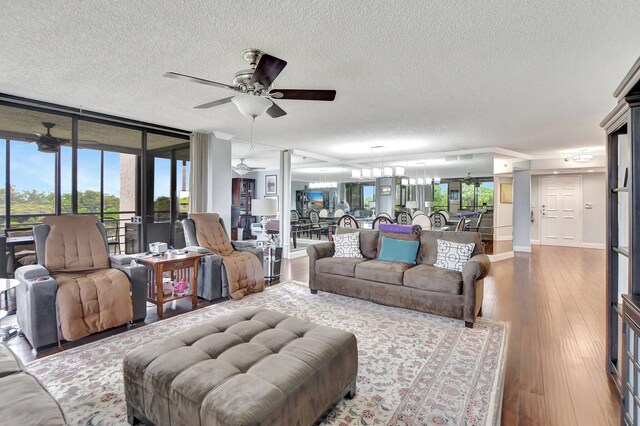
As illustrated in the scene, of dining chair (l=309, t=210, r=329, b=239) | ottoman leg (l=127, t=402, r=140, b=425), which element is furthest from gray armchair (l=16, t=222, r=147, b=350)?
dining chair (l=309, t=210, r=329, b=239)

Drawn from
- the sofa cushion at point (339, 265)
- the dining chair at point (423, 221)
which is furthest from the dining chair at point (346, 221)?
the sofa cushion at point (339, 265)

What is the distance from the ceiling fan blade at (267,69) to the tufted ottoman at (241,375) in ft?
5.79

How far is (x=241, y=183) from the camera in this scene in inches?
437

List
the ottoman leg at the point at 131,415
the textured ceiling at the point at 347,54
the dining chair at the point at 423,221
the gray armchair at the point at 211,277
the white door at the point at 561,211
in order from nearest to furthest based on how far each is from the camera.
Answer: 1. the ottoman leg at the point at 131,415
2. the textured ceiling at the point at 347,54
3. the gray armchair at the point at 211,277
4. the dining chair at the point at 423,221
5. the white door at the point at 561,211

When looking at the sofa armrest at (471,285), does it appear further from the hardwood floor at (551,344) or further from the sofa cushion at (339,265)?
the sofa cushion at (339,265)

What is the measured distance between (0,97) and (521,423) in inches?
226

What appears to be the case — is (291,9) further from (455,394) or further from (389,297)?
(389,297)

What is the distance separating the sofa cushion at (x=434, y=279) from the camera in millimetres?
3350

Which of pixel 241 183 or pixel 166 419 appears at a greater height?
pixel 241 183

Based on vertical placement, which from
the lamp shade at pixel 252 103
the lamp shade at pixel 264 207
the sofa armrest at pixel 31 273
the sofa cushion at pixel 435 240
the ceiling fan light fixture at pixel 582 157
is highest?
the ceiling fan light fixture at pixel 582 157

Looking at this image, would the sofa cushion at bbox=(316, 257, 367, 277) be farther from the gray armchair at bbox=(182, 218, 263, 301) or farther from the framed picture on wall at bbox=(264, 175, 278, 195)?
the framed picture on wall at bbox=(264, 175, 278, 195)

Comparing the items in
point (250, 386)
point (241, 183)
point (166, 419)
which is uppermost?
point (241, 183)

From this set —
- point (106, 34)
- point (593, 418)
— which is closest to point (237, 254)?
point (106, 34)

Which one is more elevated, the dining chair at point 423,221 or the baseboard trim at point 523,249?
the dining chair at point 423,221
